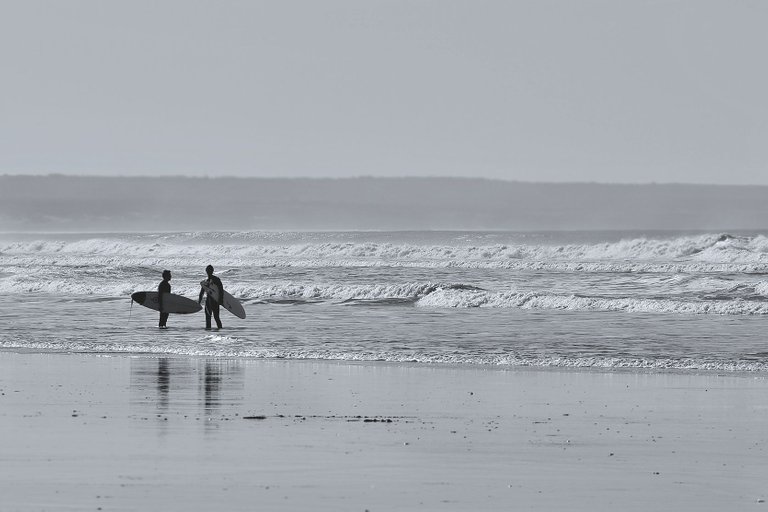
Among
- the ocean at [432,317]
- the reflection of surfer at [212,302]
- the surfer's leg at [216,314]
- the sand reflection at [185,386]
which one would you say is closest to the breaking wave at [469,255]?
the ocean at [432,317]

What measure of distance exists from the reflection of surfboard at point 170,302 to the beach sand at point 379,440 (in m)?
10.2

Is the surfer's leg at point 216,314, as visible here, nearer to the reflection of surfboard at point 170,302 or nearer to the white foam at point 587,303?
the reflection of surfboard at point 170,302

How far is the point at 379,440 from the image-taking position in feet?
34.2

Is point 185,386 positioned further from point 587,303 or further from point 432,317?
point 587,303

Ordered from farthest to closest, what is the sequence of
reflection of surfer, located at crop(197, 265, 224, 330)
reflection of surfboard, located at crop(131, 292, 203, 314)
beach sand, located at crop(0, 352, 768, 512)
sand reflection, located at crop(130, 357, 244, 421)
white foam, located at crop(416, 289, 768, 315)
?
Answer: white foam, located at crop(416, 289, 768, 315) → reflection of surfboard, located at crop(131, 292, 203, 314) → reflection of surfer, located at crop(197, 265, 224, 330) → sand reflection, located at crop(130, 357, 244, 421) → beach sand, located at crop(0, 352, 768, 512)

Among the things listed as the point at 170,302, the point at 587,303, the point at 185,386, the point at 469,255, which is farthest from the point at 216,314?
the point at 469,255

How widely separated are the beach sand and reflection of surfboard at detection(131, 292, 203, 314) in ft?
33.4

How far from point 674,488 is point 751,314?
20211mm

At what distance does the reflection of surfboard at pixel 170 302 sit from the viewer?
26689 millimetres

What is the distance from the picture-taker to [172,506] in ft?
24.6

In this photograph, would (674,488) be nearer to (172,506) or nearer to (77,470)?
(172,506)

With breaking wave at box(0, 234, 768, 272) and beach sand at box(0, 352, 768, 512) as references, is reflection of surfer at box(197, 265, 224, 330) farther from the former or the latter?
breaking wave at box(0, 234, 768, 272)

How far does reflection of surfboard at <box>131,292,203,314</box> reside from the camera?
1051 inches

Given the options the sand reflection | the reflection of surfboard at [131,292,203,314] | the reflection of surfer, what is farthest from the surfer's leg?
the sand reflection
